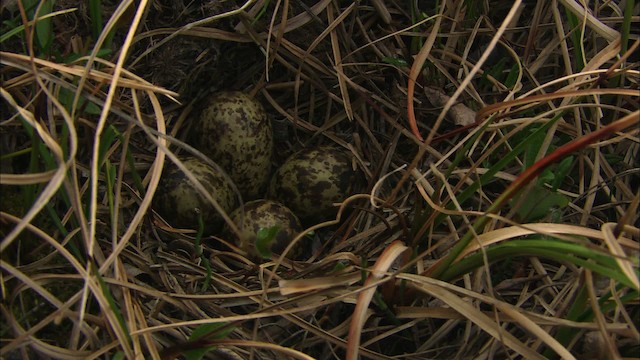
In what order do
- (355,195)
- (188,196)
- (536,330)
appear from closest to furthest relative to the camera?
(536,330) → (355,195) → (188,196)

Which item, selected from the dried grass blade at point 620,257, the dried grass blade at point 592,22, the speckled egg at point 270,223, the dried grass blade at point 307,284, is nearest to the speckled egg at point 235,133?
the speckled egg at point 270,223

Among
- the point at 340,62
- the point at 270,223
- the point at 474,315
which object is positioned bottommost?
the point at 270,223

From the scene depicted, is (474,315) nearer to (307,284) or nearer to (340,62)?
(307,284)

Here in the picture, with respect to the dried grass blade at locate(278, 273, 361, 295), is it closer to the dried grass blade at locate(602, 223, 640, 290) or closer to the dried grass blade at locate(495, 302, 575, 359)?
the dried grass blade at locate(495, 302, 575, 359)

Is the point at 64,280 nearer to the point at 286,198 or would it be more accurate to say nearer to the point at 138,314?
the point at 138,314

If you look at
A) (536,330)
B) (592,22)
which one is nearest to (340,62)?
(592,22)

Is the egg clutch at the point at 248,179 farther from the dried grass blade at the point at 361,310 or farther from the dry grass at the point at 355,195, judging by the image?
the dried grass blade at the point at 361,310

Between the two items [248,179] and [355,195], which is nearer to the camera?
[355,195]
